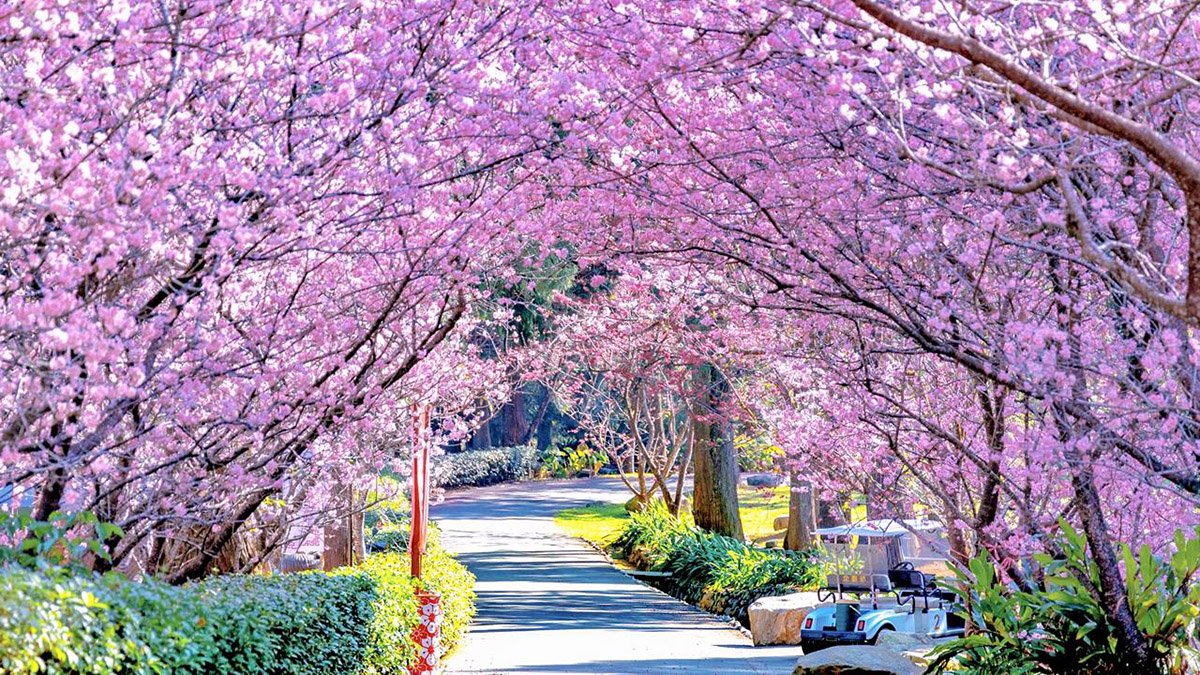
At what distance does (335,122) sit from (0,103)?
206 centimetres

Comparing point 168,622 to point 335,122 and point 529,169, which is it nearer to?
point 335,122

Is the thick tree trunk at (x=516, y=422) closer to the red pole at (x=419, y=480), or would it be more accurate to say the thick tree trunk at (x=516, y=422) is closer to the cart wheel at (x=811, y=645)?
the cart wheel at (x=811, y=645)

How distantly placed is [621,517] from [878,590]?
23.6m

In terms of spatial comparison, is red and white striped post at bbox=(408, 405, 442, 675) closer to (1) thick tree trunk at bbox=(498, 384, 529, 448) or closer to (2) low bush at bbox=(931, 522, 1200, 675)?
(2) low bush at bbox=(931, 522, 1200, 675)

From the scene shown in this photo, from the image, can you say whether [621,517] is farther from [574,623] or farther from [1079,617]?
[1079,617]

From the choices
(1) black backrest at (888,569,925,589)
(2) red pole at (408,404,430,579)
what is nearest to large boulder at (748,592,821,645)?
(1) black backrest at (888,569,925,589)

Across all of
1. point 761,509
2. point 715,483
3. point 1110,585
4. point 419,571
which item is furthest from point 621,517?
point 1110,585

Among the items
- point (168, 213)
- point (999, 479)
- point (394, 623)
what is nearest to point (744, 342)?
point (394, 623)

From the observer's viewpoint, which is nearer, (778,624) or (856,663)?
(856,663)

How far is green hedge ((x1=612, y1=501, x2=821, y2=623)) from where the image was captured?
21.5 m

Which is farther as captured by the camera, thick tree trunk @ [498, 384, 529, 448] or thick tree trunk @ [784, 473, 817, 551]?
thick tree trunk @ [498, 384, 529, 448]

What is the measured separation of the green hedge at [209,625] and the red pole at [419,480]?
813 mm

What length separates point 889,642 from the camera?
14.9 metres

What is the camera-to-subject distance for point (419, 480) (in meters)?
14.3
